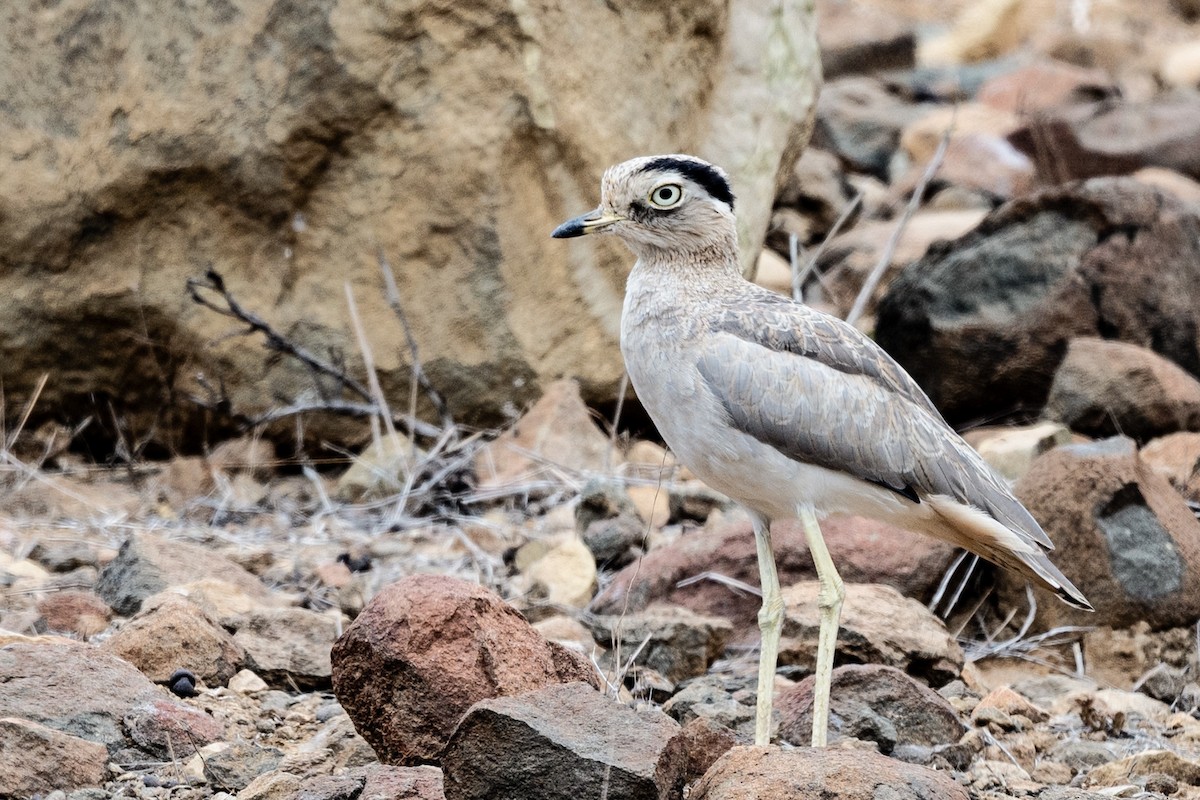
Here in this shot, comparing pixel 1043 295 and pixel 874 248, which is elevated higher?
pixel 1043 295

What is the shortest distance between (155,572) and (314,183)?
2.48 m

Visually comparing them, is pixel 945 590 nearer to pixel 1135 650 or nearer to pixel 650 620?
pixel 1135 650

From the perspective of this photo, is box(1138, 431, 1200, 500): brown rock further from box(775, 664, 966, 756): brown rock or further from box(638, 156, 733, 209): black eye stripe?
box(638, 156, 733, 209): black eye stripe

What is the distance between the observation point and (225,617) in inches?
203

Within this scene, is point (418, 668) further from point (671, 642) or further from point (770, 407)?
point (671, 642)

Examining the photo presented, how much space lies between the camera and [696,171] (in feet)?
16.0

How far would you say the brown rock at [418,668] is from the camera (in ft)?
13.3

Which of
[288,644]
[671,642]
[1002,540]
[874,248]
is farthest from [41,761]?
[874,248]

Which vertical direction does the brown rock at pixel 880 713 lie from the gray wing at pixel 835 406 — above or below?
below

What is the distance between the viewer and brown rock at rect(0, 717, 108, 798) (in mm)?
3779

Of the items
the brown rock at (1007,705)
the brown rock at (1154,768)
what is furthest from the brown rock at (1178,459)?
the brown rock at (1154,768)

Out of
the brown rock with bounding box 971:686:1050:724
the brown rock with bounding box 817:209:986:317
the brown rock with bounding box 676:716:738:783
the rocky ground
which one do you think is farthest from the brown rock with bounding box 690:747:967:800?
the brown rock with bounding box 817:209:986:317

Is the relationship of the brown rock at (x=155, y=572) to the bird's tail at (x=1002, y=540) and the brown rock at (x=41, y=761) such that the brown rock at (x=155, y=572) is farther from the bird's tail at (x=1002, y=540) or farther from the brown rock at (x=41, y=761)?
the bird's tail at (x=1002, y=540)

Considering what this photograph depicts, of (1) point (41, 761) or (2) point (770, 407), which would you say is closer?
(1) point (41, 761)
